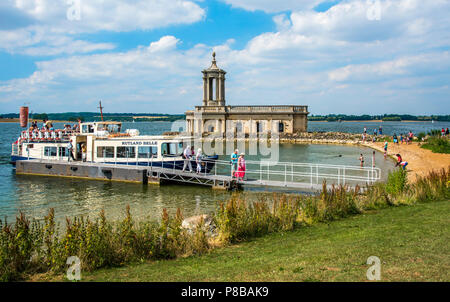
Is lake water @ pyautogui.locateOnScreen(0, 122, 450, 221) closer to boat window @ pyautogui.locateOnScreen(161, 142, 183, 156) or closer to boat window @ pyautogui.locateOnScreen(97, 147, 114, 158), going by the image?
boat window @ pyautogui.locateOnScreen(97, 147, 114, 158)

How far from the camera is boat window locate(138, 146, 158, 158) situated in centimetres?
2812

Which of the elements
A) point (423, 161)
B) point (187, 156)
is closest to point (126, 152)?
point (187, 156)

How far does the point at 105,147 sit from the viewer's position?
98.5ft

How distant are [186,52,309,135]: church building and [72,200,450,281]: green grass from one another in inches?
2541

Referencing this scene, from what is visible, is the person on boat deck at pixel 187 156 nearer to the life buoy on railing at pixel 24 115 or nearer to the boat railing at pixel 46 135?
the boat railing at pixel 46 135

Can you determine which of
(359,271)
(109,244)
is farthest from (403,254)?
(109,244)

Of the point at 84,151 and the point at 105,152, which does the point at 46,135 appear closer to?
the point at 84,151

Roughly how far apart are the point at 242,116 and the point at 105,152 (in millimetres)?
48339

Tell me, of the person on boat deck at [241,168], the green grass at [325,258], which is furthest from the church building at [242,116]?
the green grass at [325,258]

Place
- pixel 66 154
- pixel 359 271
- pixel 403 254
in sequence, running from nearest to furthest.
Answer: pixel 359 271
pixel 403 254
pixel 66 154

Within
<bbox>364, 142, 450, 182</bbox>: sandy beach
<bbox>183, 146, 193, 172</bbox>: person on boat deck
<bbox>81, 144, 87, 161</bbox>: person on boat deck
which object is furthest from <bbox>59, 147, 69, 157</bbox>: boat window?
<bbox>364, 142, 450, 182</bbox>: sandy beach

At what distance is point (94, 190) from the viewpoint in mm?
25234
